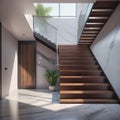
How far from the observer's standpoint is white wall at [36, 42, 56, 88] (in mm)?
11328

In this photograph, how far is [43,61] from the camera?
448 inches

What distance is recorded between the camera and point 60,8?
1273 cm

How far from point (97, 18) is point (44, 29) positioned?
11.9ft

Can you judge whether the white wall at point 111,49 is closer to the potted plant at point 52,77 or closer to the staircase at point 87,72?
the staircase at point 87,72

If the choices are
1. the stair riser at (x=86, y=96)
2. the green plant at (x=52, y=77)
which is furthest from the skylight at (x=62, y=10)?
the stair riser at (x=86, y=96)

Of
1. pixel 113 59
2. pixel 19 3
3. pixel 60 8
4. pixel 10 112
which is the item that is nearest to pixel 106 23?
pixel 113 59

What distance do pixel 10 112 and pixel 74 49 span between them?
540cm

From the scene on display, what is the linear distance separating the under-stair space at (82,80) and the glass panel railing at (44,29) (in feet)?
3.69

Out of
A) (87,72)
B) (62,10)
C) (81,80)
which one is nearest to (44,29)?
(62,10)

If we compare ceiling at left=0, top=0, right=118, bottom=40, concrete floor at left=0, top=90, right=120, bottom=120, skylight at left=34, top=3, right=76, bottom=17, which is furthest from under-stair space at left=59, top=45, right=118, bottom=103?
skylight at left=34, top=3, right=76, bottom=17

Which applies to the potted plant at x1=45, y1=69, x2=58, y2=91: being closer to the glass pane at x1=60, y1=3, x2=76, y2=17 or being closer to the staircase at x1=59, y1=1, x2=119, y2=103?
the staircase at x1=59, y1=1, x2=119, y2=103

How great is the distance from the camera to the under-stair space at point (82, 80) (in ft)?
22.7

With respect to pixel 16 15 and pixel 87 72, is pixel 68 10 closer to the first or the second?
pixel 87 72

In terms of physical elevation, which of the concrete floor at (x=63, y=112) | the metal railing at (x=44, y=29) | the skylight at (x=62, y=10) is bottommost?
the concrete floor at (x=63, y=112)
